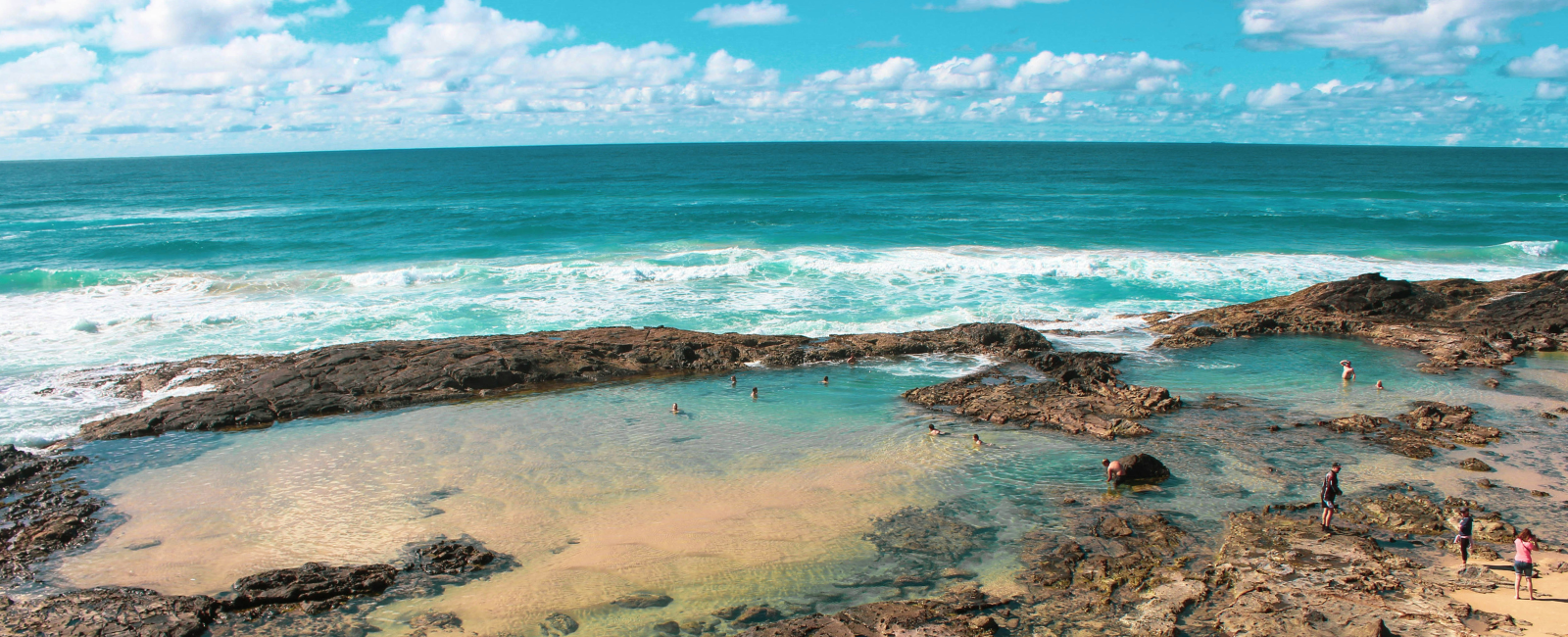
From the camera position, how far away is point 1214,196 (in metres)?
56.6

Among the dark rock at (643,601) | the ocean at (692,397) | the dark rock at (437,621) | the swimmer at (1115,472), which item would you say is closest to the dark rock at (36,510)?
the ocean at (692,397)

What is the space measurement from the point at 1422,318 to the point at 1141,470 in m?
15.1

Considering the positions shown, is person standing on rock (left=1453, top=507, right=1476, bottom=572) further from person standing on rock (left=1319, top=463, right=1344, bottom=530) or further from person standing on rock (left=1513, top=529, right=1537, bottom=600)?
person standing on rock (left=1319, top=463, right=1344, bottom=530)

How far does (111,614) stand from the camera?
340 inches

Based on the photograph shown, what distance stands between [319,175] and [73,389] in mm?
76842

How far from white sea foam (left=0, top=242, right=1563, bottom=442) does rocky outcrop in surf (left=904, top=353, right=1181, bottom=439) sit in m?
3.48

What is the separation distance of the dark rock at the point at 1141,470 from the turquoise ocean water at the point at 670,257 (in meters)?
8.32

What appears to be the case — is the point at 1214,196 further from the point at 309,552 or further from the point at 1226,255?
the point at 309,552

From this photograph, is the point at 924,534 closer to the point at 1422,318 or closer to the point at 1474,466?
the point at 1474,466

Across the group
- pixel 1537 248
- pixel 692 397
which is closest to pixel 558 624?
pixel 692 397

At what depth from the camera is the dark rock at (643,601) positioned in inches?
356

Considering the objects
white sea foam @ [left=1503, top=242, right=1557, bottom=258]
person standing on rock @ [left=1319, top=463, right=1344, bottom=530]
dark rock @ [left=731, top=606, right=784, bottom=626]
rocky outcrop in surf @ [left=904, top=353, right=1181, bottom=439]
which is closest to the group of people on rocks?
person standing on rock @ [left=1319, top=463, right=1344, bottom=530]

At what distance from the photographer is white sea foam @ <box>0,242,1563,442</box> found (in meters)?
21.0

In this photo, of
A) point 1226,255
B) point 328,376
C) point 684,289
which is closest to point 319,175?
point 684,289
